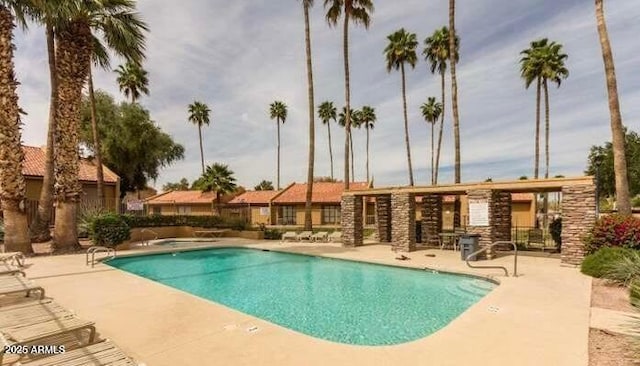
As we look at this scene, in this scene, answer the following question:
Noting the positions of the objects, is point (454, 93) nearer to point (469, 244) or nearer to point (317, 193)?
point (469, 244)

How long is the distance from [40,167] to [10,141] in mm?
12541

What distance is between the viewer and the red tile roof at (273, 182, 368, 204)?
40.0 metres

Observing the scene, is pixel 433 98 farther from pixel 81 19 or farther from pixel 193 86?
pixel 81 19

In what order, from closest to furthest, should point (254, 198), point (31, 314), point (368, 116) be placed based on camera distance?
point (31, 314) < point (254, 198) < point (368, 116)

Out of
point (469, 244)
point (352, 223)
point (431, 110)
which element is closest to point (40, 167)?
point (352, 223)

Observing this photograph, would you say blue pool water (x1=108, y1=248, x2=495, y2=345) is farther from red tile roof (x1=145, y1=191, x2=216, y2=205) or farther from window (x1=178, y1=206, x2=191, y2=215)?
window (x1=178, y1=206, x2=191, y2=215)

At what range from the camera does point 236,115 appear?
3098cm

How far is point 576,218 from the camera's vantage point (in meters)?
12.7

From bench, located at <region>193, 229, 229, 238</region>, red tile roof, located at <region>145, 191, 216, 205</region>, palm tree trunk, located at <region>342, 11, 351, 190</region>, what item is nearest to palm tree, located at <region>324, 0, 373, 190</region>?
palm tree trunk, located at <region>342, 11, 351, 190</region>

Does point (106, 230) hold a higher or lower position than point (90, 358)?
higher

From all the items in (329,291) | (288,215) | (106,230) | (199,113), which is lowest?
(329,291)

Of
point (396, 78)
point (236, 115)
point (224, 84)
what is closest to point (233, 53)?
point (224, 84)

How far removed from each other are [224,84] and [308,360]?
2356cm

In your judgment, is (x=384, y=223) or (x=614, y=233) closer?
(x=614, y=233)
